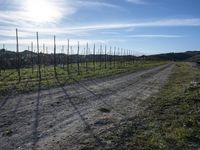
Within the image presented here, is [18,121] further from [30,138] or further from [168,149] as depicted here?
[168,149]

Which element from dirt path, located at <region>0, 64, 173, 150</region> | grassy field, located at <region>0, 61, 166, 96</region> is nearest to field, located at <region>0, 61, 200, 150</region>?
dirt path, located at <region>0, 64, 173, 150</region>

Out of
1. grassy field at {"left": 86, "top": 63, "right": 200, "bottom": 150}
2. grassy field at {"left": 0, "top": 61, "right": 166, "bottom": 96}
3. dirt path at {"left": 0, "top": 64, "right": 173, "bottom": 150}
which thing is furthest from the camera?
grassy field at {"left": 0, "top": 61, "right": 166, "bottom": 96}

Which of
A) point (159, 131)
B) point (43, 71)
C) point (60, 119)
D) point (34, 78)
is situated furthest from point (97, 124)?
point (43, 71)

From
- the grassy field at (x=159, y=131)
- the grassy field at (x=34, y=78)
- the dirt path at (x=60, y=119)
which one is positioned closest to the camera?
the grassy field at (x=159, y=131)

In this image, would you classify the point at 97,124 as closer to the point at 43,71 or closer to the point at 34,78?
the point at 34,78

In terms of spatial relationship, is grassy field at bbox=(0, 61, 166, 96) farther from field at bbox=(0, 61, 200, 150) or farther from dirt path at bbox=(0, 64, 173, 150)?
field at bbox=(0, 61, 200, 150)

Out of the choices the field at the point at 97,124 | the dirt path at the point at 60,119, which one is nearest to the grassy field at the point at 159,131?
the field at the point at 97,124

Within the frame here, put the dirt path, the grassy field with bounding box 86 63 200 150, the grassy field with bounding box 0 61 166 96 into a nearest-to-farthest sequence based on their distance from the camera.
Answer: the grassy field with bounding box 86 63 200 150
the dirt path
the grassy field with bounding box 0 61 166 96

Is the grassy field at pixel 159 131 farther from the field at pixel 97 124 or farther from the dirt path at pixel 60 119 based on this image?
the dirt path at pixel 60 119

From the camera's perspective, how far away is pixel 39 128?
36.1 feet

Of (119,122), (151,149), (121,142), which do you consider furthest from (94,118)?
(151,149)

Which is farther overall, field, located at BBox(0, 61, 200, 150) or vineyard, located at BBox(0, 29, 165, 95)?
vineyard, located at BBox(0, 29, 165, 95)

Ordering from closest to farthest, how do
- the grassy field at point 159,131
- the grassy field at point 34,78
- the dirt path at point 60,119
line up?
the grassy field at point 159,131 → the dirt path at point 60,119 → the grassy field at point 34,78

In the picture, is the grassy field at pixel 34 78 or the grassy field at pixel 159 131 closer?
the grassy field at pixel 159 131
